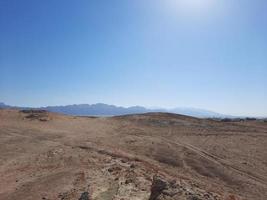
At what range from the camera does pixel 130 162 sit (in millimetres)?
18906

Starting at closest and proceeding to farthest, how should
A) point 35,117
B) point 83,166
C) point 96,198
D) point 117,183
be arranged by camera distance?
point 96,198, point 117,183, point 83,166, point 35,117

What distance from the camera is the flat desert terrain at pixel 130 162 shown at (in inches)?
501

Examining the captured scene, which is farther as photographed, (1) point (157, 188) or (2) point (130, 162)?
(2) point (130, 162)

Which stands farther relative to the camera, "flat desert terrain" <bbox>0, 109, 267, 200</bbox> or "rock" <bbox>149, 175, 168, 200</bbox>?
"flat desert terrain" <bbox>0, 109, 267, 200</bbox>

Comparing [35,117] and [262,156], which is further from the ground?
[35,117]

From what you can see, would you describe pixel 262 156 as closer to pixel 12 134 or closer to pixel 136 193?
pixel 136 193

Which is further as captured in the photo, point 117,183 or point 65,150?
point 65,150

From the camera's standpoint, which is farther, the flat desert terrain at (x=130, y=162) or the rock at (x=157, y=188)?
the flat desert terrain at (x=130, y=162)

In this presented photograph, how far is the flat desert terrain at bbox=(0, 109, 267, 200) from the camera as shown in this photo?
12.7 metres

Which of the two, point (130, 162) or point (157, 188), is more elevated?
point (157, 188)

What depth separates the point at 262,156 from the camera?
82.3 feet

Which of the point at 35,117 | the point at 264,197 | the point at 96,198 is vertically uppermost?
the point at 35,117

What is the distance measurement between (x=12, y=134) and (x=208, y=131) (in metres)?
17.6

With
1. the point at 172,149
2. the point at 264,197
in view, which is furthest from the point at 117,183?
the point at 172,149
